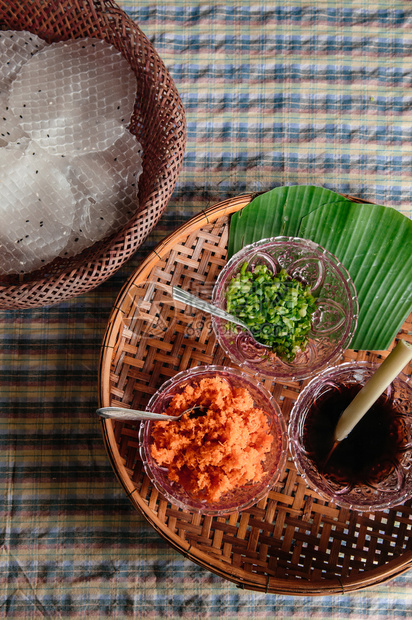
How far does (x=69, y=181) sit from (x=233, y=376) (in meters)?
0.76

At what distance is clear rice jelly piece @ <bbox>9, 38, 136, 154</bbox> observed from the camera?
1423 millimetres

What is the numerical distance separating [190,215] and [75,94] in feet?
1.77

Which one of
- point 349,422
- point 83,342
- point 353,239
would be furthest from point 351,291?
point 83,342

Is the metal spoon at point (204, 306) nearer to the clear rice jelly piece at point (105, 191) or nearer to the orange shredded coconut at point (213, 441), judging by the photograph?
the orange shredded coconut at point (213, 441)

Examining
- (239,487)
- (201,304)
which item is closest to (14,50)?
(201,304)

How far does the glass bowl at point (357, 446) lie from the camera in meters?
1.37

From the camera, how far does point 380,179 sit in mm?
1785

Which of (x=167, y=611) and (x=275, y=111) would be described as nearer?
(x=167, y=611)

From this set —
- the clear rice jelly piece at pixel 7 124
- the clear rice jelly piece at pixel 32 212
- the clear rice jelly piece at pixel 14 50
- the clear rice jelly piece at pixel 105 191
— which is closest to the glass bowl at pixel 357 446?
the clear rice jelly piece at pixel 105 191

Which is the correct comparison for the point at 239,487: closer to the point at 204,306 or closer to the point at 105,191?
the point at 204,306

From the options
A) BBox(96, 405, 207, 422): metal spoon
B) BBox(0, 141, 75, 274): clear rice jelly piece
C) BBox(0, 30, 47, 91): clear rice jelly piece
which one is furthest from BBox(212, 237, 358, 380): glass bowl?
BBox(0, 30, 47, 91): clear rice jelly piece

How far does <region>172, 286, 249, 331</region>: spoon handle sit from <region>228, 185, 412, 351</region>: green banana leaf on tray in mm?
233

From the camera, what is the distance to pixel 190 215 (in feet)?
5.74

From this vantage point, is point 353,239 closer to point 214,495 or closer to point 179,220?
point 179,220
